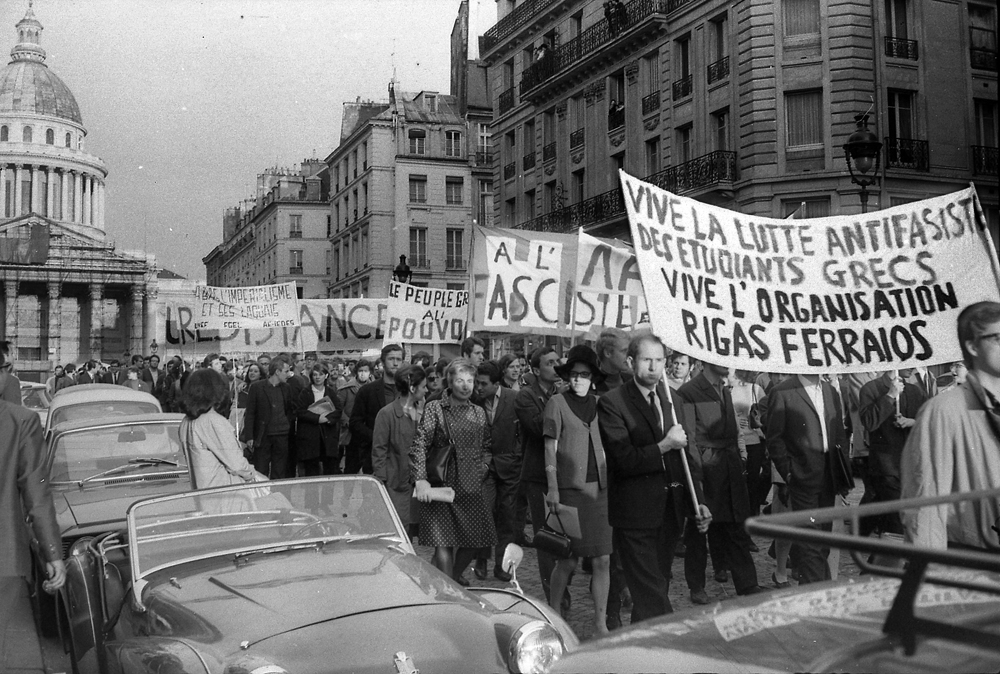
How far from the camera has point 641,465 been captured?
18.2 ft

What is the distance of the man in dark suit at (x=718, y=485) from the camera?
6.84m

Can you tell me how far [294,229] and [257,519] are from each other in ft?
231

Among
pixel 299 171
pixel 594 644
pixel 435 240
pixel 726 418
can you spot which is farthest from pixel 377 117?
pixel 594 644

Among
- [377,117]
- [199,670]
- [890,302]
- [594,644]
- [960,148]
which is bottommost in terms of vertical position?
[199,670]

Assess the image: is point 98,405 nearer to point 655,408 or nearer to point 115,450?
point 115,450

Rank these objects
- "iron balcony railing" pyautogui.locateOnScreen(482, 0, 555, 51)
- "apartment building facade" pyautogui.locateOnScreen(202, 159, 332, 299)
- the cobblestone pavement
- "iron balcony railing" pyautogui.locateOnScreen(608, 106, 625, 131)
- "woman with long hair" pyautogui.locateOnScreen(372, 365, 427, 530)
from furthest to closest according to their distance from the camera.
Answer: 1. "apartment building facade" pyautogui.locateOnScreen(202, 159, 332, 299)
2. "iron balcony railing" pyautogui.locateOnScreen(482, 0, 555, 51)
3. "iron balcony railing" pyautogui.locateOnScreen(608, 106, 625, 131)
4. "woman with long hair" pyautogui.locateOnScreen(372, 365, 427, 530)
5. the cobblestone pavement

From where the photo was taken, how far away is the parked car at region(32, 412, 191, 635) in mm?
6426

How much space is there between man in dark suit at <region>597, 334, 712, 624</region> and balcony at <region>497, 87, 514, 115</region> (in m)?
34.2

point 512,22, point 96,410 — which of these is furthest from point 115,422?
point 512,22

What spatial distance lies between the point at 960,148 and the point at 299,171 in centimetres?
6092

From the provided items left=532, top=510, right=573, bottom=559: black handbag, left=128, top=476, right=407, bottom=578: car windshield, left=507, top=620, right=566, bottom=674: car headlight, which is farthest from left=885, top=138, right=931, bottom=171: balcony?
left=507, top=620, right=566, bottom=674: car headlight

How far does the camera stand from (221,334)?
19422 millimetres

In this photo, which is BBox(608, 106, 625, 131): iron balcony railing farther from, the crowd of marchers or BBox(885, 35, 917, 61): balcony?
the crowd of marchers

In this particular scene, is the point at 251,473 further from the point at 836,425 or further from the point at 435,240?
the point at 435,240
